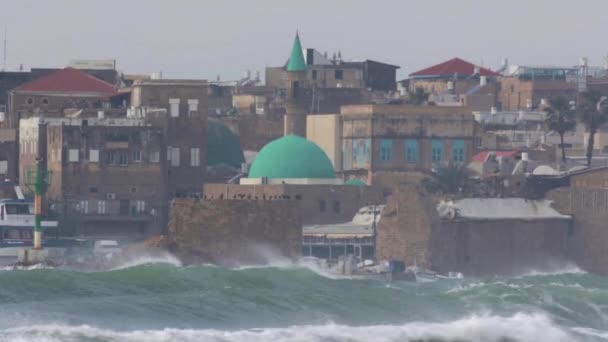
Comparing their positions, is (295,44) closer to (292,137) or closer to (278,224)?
(292,137)

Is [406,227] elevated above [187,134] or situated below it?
below

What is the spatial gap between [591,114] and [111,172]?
92.3 ft

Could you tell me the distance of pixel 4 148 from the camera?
131000 millimetres

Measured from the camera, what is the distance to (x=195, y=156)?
428 ft

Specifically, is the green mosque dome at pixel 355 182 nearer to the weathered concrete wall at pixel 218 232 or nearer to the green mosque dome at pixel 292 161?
the green mosque dome at pixel 292 161

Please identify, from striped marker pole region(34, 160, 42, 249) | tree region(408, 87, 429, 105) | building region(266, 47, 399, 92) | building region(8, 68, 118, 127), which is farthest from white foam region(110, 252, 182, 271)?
building region(266, 47, 399, 92)

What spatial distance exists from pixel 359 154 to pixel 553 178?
1329 centimetres

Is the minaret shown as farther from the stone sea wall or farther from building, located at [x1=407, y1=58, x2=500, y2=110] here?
the stone sea wall

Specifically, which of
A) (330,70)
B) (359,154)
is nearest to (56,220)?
(359,154)

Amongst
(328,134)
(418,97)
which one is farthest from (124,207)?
(418,97)

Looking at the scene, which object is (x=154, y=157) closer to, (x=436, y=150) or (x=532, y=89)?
(x=436, y=150)

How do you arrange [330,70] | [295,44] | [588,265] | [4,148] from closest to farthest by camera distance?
1. [588,265]
2. [4,148]
3. [295,44]
4. [330,70]

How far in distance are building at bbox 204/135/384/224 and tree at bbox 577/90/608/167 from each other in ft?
57.4

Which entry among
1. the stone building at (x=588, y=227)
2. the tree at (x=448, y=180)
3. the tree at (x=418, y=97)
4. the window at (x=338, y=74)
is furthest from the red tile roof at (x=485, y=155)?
the window at (x=338, y=74)
